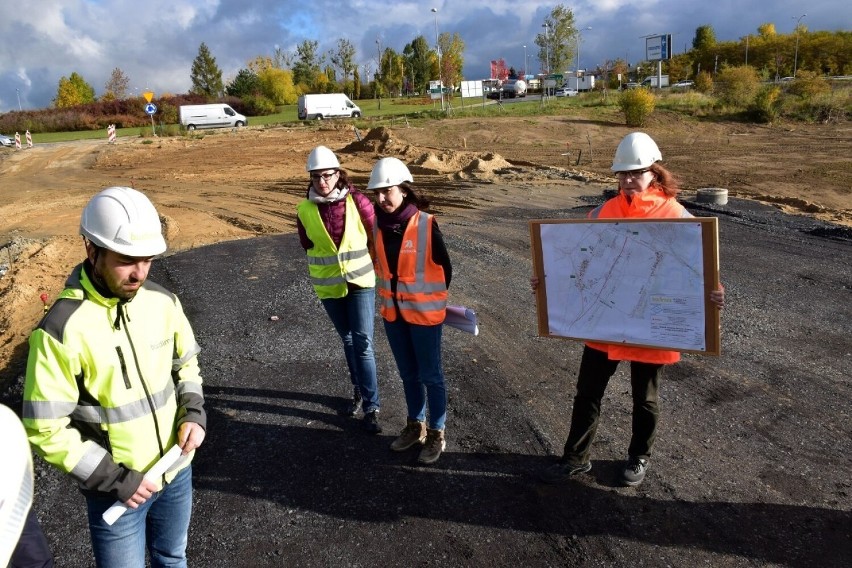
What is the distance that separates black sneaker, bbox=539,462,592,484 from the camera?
3.96 metres

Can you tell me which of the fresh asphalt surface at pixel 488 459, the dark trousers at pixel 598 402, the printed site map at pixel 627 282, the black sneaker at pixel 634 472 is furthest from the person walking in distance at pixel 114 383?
the black sneaker at pixel 634 472

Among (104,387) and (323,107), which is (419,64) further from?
(104,387)

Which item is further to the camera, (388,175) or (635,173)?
(388,175)

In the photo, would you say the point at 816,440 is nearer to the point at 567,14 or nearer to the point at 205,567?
the point at 205,567

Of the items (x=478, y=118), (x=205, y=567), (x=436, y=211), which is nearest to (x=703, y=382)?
(x=205, y=567)

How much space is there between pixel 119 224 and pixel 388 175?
6.75 ft

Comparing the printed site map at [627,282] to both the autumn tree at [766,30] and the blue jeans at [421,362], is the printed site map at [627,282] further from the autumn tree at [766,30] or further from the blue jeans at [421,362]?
the autumn tree at [766,30]

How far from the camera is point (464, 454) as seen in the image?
4359mm

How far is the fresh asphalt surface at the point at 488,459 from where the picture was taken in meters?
3.44

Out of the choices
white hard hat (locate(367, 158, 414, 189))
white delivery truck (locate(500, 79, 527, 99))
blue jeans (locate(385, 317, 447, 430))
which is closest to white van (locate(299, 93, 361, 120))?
white delivery truck (locate(500, 79, 527, 99))

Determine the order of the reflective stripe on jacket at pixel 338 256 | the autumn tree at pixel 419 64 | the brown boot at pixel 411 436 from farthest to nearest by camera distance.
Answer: the autumn tree at pixel 419 64 → the reflective stripe on jacket at pixel 338 256 → the brown boot at pixel 411 436

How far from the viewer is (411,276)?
396 cm

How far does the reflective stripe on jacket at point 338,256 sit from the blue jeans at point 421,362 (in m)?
0.57

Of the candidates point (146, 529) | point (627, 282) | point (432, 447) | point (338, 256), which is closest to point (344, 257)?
point (338, 256)
